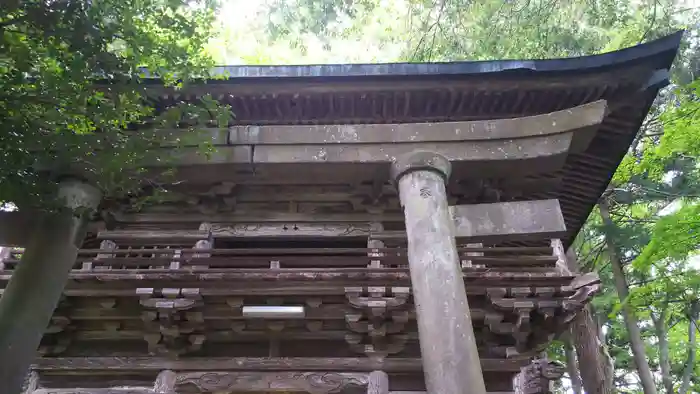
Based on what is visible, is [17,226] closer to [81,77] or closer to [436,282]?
[81,77]

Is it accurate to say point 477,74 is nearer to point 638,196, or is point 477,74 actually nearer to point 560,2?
point 560,2

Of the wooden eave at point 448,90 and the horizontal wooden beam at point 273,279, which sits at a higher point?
the wooden eave at point 448,90

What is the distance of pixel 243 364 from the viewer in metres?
7.64

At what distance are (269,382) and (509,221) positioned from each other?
397 cm

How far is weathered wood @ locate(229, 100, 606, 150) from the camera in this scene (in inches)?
249

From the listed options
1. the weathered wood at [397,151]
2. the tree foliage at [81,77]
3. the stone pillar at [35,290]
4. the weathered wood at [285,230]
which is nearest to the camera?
the tree foliage at [81,77]

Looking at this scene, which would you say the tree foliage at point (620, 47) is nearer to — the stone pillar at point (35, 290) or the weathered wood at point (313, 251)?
the weathered wood at point (313, 251)

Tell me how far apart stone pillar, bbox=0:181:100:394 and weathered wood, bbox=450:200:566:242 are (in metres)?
3.77

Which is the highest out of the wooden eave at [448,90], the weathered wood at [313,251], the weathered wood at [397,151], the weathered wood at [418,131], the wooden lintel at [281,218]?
the wooden eave at [448,90]

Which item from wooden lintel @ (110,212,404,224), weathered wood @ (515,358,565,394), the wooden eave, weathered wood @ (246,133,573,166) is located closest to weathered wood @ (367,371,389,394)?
weathered wood @ (515,358,565,394)

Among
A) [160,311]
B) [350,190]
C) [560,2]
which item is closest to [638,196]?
[560,2]

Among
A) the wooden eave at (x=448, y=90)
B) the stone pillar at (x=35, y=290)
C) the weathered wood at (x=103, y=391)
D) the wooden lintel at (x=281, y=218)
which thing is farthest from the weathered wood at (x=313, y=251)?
the stone pillar at (x=35, y=290)

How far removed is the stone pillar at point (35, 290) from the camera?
4.41 m

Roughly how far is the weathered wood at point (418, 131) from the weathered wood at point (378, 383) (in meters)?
3.30
